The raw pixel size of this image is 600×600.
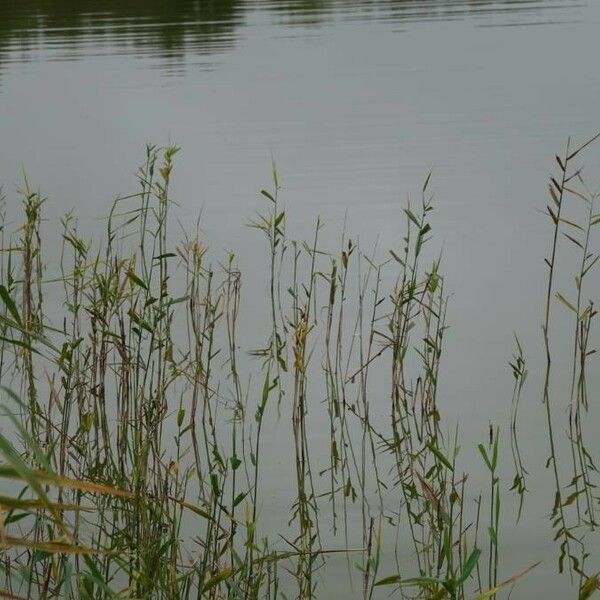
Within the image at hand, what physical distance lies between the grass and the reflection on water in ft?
27.0

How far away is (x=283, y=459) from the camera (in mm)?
3578

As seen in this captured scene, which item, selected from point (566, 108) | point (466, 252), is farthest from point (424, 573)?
point (566, 108)

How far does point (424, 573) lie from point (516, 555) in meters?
0.23

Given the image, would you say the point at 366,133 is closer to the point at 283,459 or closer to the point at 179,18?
the point at 283,459

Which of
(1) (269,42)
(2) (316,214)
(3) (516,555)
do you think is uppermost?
(1) (269,42)

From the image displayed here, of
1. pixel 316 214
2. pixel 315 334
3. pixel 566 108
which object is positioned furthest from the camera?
pixel 566 108

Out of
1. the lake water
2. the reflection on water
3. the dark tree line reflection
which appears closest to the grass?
the lake water

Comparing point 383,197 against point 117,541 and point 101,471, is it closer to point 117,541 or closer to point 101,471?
point 101,471

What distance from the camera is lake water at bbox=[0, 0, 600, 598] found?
4.73m

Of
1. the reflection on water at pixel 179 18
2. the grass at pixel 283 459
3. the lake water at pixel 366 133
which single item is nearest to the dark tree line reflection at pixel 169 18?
the reflection on water at pixel 179 18

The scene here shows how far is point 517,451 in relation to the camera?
3504 millimetres

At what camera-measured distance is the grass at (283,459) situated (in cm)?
267

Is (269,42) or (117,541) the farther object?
(269,42)

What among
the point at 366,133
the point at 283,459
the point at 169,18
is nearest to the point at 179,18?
the point at 169,18
